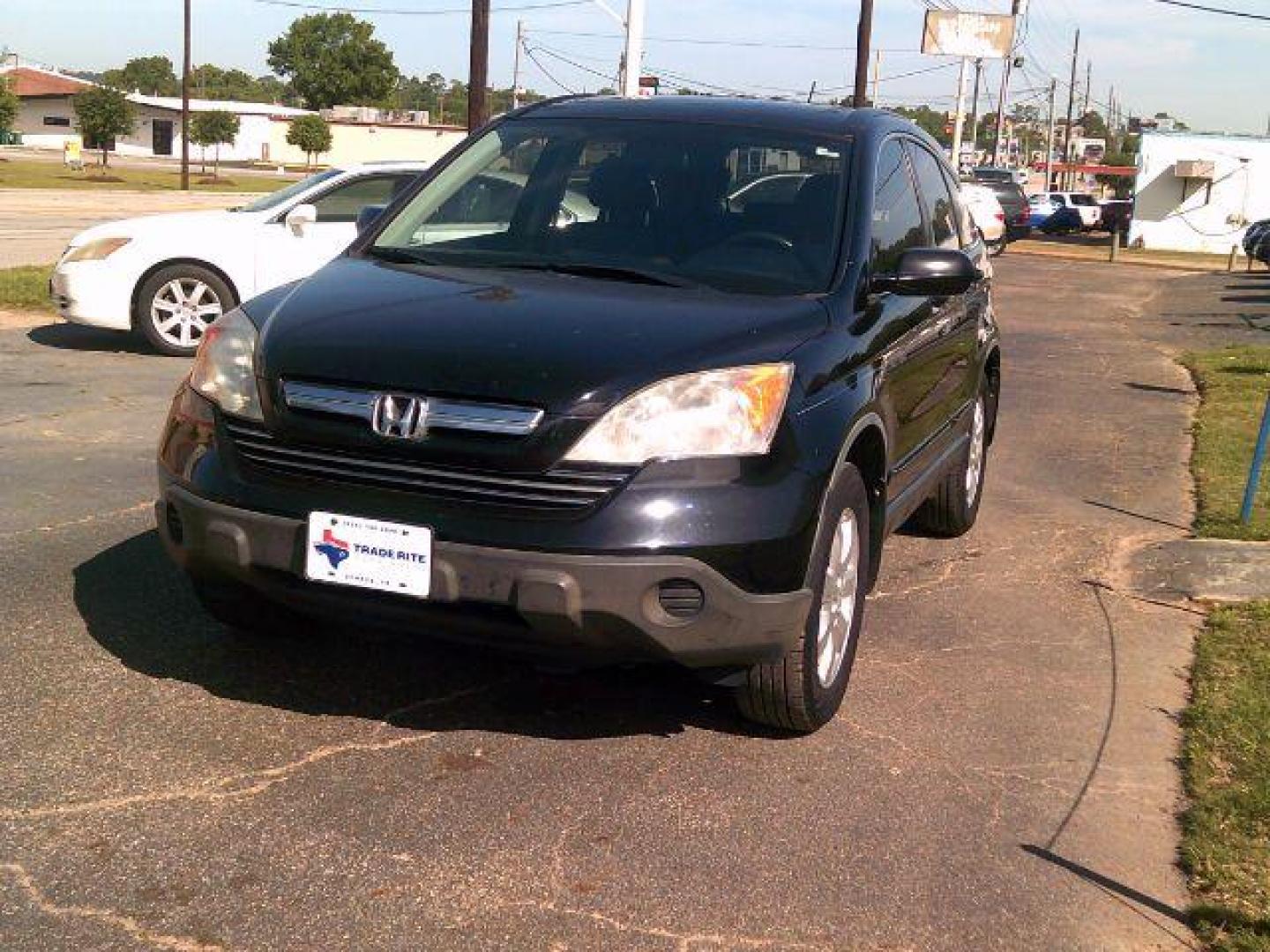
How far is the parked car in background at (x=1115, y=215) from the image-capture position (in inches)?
1866

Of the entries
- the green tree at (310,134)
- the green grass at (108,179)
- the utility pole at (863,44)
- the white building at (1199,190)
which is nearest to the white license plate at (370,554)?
the utility pole at (863,44)

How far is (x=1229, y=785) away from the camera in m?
4.02

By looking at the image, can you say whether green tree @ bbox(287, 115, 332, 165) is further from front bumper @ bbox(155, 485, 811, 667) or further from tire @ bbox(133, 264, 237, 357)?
front bumper @ bbox(155, 485, 811, 667)

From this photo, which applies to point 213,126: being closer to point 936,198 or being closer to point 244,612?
point 936,198

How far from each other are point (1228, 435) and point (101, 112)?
174 ft

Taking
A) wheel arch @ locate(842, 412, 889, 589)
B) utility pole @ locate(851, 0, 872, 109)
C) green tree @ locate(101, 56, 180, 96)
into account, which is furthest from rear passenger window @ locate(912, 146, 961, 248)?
green tree @ locate(101, 56, 180, 96)

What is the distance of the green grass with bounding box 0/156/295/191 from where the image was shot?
4531cm

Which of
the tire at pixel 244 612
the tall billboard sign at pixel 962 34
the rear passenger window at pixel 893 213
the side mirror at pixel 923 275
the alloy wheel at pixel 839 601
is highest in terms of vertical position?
the tall billboard sign at pixel 962 34

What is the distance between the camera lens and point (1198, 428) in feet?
33.3

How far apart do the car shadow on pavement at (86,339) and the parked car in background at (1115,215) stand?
36.7 m

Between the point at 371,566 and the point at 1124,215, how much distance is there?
48324mm

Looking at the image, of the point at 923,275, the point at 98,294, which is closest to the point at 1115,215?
the point at 98,294

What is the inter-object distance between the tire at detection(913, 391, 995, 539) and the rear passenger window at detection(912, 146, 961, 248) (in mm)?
868

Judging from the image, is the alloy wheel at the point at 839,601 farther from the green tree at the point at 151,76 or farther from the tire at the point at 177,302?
the green tree at the point at 151,76
